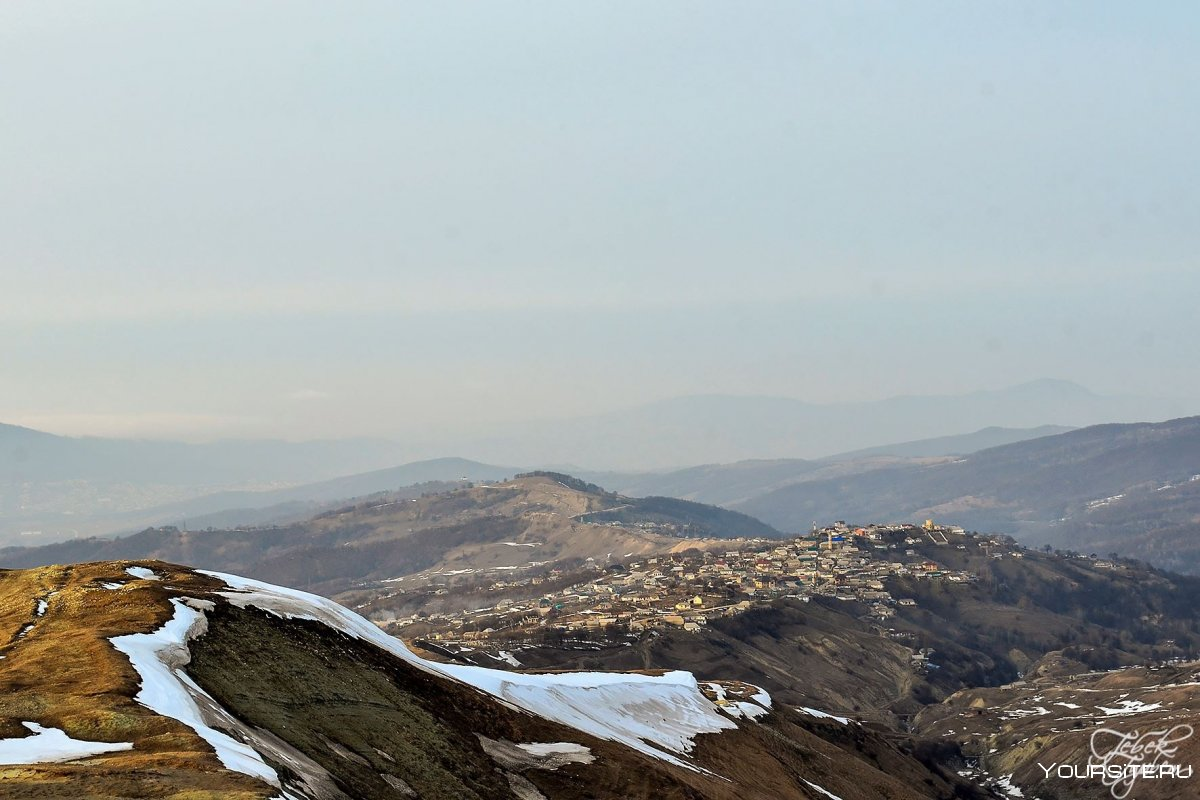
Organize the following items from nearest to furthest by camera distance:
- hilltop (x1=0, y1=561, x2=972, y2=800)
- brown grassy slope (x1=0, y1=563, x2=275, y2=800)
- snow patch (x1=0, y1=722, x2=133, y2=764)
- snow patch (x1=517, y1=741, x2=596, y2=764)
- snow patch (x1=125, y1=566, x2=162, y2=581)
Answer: brown grassy slope (x1=0, y1=563, x2=275, y2=800), snow patch (x1=0, y1=722, x2=133, y2=764), hilltop (x1=0, y1=561, x2=972, y2=800), snow patch (x1=517, y1=741, x2=596, y2=764), snow patch (x1=125, y1=566, x2=162, y2=581)

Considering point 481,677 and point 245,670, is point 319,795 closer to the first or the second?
point 245,670

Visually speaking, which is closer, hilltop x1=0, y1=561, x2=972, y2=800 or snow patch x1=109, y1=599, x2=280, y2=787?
hilltop x1=0, y1=561, x2=972, y2=800

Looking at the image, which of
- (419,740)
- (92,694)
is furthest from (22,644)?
(419,740)

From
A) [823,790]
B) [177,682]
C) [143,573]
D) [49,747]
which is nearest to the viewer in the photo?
[49,747]

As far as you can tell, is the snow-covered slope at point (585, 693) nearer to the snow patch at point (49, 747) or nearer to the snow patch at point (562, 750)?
the snow patch at point (562, 750)

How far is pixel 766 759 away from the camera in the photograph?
12862 centimetres

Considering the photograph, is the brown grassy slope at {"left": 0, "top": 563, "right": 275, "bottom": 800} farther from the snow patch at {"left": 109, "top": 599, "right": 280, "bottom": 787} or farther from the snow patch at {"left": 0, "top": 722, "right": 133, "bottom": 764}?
the snow patch at {"left": 109, "top": 599, "right": 280, "bottom": 787}

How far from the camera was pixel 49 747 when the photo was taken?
54.0 meters

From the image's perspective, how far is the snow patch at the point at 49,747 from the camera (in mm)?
52219

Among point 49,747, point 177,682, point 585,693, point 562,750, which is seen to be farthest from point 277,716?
point 585,693

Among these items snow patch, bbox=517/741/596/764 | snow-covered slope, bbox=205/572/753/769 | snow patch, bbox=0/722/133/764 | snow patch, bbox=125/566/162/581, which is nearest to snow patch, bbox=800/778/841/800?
snow-covered slope, bbox=205/572/753/769

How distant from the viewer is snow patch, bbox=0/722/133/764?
171 ft

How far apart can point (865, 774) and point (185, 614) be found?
90.2 metres

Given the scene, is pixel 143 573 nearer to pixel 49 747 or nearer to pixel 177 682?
pixel 177 682
